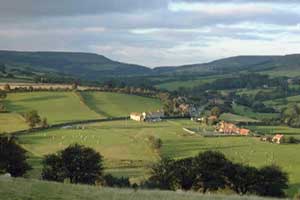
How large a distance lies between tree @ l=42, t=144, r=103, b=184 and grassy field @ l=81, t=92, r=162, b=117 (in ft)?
305

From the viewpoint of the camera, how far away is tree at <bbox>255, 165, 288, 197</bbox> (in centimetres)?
6304

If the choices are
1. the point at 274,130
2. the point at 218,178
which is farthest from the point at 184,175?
the point at 274,130

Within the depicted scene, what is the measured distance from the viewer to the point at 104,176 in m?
66.9

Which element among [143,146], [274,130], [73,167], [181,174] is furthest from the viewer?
[274,130]

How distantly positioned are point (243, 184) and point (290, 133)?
83.4 metres

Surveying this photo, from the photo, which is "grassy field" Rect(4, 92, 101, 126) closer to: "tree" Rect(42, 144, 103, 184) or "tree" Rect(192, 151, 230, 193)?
"tree" Rect(42, 144, 103, 184)

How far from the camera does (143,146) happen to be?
111 metres

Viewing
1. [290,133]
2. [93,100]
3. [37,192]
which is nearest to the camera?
[37,192]

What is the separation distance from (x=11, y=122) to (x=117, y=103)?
49585 millimetres

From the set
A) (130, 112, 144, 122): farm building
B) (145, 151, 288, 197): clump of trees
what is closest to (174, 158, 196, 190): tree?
(145, 151, 288, 197): clump of trees

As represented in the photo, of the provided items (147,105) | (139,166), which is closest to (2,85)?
(147,105)

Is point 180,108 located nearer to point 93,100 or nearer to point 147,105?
point 147,105

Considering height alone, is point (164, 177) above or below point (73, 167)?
below

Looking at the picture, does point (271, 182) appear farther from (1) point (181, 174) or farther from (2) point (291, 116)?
(2) point (291, 116)
